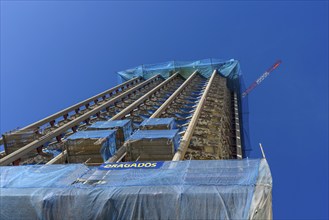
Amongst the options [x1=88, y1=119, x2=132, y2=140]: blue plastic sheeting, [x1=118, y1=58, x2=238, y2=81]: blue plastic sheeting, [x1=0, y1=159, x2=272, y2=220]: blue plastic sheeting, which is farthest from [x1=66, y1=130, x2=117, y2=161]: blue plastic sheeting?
[x1=118, y1=58, x2=238, y2=81]: blue plastic sheeting

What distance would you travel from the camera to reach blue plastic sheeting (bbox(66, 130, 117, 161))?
18453 millimetres

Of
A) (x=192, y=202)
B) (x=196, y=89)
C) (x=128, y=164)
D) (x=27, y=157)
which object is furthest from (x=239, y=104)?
(x=192, y=202)

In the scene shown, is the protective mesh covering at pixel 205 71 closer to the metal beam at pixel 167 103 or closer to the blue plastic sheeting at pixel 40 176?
the metal beam at pixel 167 103

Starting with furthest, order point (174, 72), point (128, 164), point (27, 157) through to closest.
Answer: point (174, 72) → point (27, 157) → point (128, 164)

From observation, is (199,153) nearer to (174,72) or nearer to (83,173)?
(83,173)

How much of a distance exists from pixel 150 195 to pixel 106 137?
30.2ft

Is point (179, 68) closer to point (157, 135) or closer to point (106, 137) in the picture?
point (106, 137)

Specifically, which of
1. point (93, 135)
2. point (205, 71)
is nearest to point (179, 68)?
point (205, 71)

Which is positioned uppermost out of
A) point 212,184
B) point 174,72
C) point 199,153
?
point 174,72

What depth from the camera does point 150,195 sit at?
10031mm

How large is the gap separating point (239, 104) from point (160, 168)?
41.0 meters

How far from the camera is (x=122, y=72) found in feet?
195

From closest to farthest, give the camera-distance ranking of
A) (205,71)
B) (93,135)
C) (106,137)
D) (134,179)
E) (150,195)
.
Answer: (150,195) < (134,179) < (106,137) < (93,135) < (205,71)

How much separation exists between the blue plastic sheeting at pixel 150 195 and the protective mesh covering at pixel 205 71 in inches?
1498
